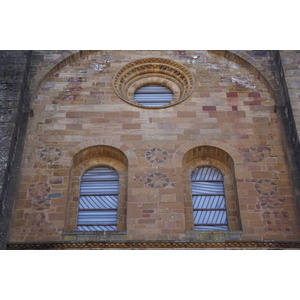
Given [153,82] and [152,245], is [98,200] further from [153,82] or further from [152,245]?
[153,82]

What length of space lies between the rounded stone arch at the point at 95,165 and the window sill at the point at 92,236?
92cm

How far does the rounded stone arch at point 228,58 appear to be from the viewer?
1908 centimetres

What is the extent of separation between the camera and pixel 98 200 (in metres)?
17.0

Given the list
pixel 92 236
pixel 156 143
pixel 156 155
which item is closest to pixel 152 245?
pixel 92 236

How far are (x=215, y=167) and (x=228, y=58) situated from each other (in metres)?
4.13

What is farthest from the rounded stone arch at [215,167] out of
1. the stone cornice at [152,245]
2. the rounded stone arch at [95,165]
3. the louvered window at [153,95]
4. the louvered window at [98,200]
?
the louvered window at [153,95]

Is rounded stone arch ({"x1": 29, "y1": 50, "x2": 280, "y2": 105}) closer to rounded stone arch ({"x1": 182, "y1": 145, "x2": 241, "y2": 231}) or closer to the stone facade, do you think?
the stone facade

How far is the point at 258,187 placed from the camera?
54.9 ft

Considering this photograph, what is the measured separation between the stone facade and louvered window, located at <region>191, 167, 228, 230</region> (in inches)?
7.7

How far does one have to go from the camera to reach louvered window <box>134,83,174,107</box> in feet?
63.5

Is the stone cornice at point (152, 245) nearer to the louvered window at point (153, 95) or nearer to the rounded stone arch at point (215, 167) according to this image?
the rounded stone arch at point (215, 167)

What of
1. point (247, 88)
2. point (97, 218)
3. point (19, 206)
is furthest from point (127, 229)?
point (247, 88)

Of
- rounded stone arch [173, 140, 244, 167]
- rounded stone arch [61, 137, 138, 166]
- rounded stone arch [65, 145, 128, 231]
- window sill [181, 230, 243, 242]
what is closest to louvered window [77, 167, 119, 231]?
rounded stone arch [65, 145, 128, 231]

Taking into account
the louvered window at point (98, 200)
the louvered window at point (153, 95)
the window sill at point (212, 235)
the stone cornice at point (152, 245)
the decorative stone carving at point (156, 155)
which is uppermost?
the louvered window at point (153, 95)
